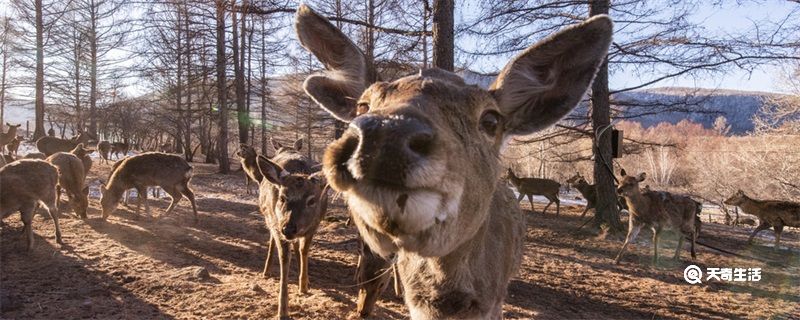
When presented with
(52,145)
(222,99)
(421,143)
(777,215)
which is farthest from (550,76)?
(52,145)

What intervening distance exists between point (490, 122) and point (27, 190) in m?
8.27

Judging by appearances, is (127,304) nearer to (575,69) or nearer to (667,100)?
(575,69)

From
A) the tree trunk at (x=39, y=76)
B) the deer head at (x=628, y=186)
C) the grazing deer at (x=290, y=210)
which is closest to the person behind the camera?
the grazing deer at (x=290, y=210)

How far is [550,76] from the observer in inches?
102

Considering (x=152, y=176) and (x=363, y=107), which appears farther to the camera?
(x=152, y=176)

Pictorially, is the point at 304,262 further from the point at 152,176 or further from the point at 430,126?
the point at 152,176

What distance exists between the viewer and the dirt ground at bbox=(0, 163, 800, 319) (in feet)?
17.3

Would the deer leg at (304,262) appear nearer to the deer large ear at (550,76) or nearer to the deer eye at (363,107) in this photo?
the deer eye at (363,107)

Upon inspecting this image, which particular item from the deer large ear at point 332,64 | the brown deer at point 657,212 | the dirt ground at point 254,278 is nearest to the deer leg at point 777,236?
the dirt ground at point 254,278

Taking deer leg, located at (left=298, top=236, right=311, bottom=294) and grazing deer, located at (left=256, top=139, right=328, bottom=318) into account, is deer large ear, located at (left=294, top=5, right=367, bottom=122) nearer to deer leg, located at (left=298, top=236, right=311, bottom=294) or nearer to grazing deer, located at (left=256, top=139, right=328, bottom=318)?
grazing deer, located at (left=256, top=139, right=328, bottom=318)

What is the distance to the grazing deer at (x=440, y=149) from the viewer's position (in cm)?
146

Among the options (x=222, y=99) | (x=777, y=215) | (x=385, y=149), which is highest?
(x=222, y=99)

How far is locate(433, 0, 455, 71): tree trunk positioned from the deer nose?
6.55m

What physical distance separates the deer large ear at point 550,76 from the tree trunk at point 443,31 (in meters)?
5.29
